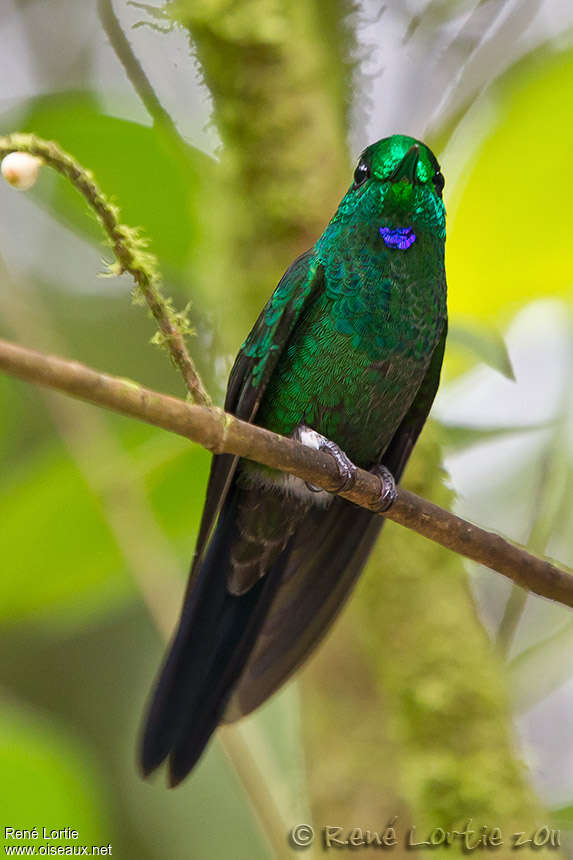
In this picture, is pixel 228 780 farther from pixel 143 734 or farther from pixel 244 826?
pixel 143 734

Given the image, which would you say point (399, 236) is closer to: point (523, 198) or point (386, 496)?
point (523, 198)

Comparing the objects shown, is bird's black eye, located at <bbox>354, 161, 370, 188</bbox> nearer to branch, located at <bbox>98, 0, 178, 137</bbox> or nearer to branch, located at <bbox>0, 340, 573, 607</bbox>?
branch, located at <bbox>98, 0, 178, 137</bbox>

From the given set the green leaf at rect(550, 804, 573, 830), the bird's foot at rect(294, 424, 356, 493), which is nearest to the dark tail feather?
the bird's foot at rect(294, 424, 356, 493)

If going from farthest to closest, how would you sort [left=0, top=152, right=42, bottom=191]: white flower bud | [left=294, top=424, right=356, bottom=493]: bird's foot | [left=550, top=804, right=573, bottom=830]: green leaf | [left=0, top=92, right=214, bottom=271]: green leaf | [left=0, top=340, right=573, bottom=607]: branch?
[left=0, top=92, right=214, bottom=271]: green leaf < [left=550, top=804, right=573, bottom=830]: green leaf < [left=294, top=424, right=356, bottom=493]: bird's foot < [left=0, top=152, right=42, bottom=191]: white flower bud < [left=0, top=340, right=573, bottom=607]: branch

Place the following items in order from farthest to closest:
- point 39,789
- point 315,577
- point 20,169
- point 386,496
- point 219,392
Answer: point 219,392 < point 315,577 < point 39,789 < point 386,496 < point 20,169

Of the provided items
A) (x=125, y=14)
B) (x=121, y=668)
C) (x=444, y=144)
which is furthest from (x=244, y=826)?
(x=125, y=14)

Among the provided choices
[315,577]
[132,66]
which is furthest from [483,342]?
[132,66]
